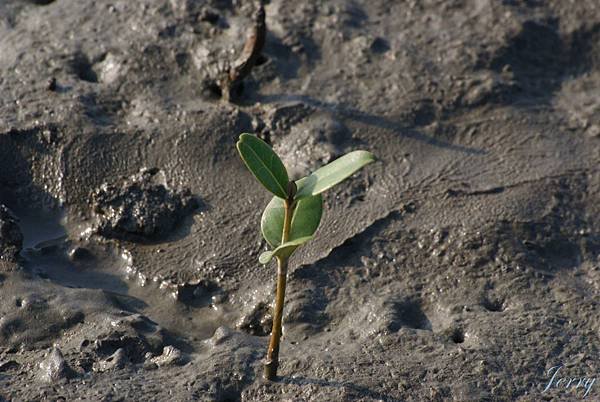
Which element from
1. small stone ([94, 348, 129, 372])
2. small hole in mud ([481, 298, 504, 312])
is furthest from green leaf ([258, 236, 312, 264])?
small hole in mud ([481, 298, 504, 312])

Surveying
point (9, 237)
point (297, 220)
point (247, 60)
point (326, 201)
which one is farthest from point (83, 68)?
point (297, 220)

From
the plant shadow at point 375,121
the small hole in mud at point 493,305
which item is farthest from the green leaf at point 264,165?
the plant shadow at point 375,121

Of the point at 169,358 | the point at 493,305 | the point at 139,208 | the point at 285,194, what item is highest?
the point at 285,194

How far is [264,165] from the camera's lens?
1.95 meters

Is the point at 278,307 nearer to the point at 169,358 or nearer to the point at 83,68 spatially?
the point at 169,358

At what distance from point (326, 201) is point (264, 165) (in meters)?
0.89

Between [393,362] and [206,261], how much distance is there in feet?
2.13

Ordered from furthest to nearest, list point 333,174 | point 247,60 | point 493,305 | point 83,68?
point 83,68 < point 247,60 < point 493,305 < point 333,174

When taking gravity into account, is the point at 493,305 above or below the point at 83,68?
below

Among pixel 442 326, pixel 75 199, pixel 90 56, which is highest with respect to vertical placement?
pixel 90 56

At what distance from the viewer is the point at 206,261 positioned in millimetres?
2676

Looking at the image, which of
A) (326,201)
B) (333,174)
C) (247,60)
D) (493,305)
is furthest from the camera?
(247,60)

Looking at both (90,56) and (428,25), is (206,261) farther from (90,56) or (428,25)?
(428,25)

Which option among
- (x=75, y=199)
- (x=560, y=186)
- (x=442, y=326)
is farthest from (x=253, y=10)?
(x=442, y=326)
